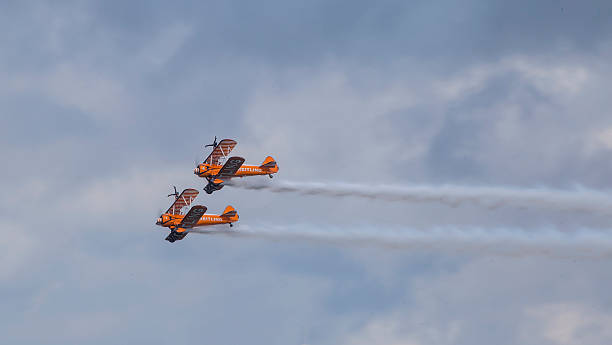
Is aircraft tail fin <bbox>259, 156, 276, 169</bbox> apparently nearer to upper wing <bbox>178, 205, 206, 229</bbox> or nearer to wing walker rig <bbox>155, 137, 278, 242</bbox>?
wing walker rig <bbox>155, 137, 278, 242</bbox>

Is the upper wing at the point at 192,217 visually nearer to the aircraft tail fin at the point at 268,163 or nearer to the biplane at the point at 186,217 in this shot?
the biplane at the point at 186,217

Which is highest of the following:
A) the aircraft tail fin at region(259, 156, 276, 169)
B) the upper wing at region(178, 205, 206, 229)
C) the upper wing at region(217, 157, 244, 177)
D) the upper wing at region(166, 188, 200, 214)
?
the aircraft tail fin at region(259, 156, 276, 169)

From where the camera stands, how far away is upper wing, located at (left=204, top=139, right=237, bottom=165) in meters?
125

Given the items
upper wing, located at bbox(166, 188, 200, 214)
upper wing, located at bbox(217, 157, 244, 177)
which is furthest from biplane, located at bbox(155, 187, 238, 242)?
upper wing, located at bbox(217, 157, 244, 177)

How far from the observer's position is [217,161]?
125562 mm

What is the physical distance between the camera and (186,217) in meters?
118

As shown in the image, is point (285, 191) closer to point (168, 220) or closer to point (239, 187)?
point (239, 187)

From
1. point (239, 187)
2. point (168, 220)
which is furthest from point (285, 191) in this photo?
point (168, 220)

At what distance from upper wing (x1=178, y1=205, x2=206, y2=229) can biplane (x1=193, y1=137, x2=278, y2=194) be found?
4959 mm

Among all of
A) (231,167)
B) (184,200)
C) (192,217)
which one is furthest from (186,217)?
(231,167)

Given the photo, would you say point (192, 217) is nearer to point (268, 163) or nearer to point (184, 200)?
point (184, 200)

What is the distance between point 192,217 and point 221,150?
11150 mm

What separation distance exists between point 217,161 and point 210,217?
746 centimetres

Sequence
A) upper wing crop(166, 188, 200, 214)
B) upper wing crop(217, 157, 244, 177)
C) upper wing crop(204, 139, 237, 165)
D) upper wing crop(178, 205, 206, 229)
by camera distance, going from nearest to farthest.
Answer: upper wing crop(178, 205, 206, 229) < upper wing crop(217, 157, 244, 177) < upper wing crop(166, 188, 200, 214) < upper wing crop(204, 139, 237, 165)
